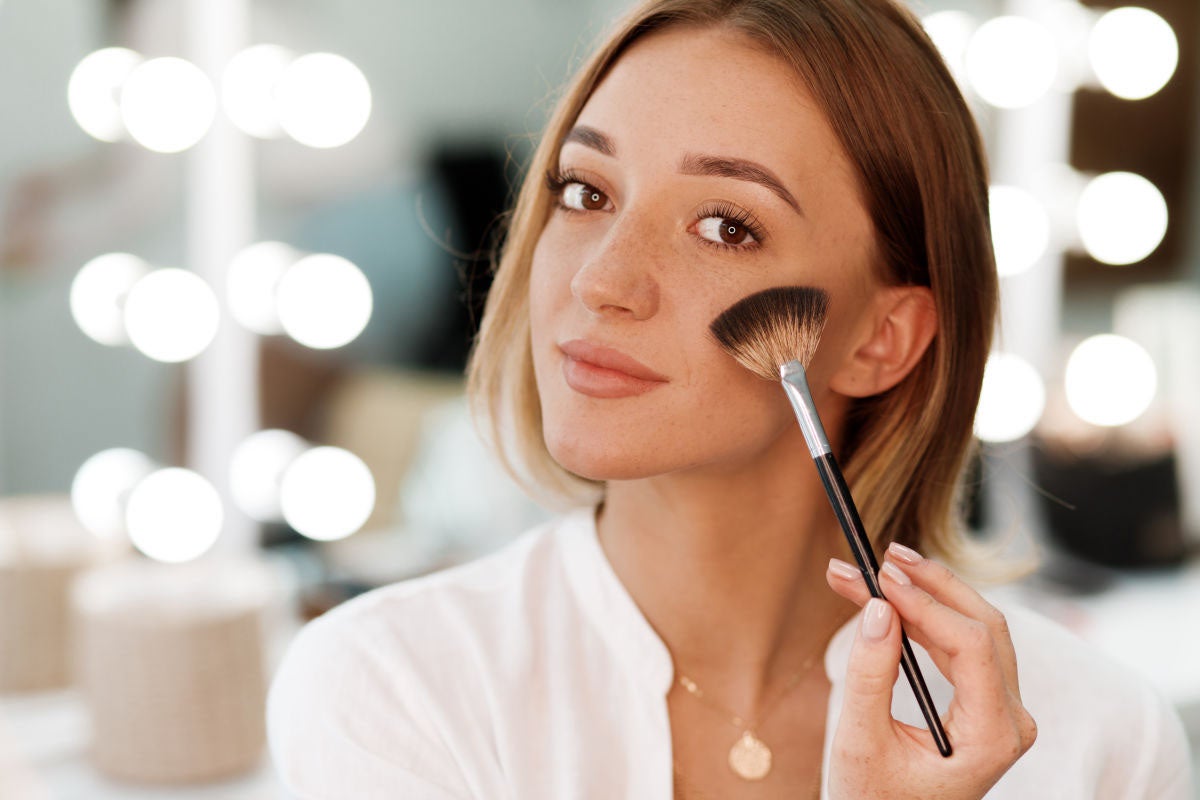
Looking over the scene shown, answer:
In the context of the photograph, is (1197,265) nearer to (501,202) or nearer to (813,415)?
(501,202)

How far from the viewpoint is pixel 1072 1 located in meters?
1.61

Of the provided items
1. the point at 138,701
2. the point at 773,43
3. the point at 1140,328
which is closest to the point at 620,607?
the point at 773,43

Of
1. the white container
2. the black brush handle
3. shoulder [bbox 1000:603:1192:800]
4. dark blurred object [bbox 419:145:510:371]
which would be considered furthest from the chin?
dark blurred object [bbox 419:145:510:371]

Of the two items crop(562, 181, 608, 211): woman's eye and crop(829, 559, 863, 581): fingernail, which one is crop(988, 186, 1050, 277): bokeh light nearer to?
crop(562, 181, 608, 211): woman's eye

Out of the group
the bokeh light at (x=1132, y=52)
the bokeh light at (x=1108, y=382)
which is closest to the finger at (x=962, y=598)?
the bokeh light at (x=1108, y=382)

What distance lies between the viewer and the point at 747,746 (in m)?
0.76

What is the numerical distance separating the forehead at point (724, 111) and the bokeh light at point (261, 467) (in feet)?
2.42

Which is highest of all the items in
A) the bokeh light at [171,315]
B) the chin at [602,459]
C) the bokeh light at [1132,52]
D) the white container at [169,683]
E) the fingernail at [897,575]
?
the bokeh light at [1132,52]

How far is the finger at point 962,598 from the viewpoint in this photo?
0.59 metres

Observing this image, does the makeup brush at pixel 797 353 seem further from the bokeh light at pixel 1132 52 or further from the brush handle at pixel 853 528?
the bokeh light at pixel 1132 52

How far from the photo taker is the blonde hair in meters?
0.71

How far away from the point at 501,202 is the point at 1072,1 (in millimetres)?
829

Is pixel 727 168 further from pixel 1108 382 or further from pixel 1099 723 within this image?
pixel 1108 382

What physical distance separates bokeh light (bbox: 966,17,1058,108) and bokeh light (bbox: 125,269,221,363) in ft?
3.30
